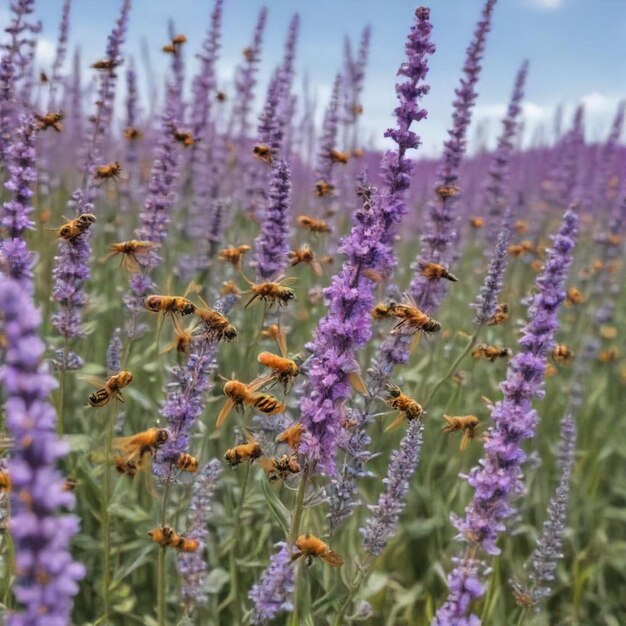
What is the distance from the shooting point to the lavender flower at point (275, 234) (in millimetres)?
3709

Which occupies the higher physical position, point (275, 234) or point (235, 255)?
point (275, 234)

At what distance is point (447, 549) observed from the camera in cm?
492

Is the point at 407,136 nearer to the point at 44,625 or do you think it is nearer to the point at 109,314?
the point at 44,625

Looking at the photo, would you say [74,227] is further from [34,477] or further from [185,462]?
[34,477]

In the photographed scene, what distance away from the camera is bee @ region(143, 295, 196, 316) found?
3.56m

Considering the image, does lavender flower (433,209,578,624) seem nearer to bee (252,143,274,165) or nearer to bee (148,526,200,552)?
bee (148,526,200,552)

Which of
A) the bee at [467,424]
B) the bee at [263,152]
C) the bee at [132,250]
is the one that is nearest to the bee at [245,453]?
the bee at [467,424]

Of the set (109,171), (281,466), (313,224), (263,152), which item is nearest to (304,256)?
(263,152)

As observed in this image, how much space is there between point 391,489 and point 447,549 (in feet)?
7.11

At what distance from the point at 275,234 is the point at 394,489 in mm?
1664

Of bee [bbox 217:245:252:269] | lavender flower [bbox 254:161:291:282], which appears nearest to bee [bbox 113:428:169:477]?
lavender flower [bbox 254:161:291:282]

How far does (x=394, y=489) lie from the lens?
3.00m

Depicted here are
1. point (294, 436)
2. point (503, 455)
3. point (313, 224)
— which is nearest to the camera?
point (503, 455)

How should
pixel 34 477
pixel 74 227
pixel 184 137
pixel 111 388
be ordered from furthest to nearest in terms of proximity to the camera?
pixel 184 137 → pixel 74 227 → pixel 111 388 → pixel 34 477
